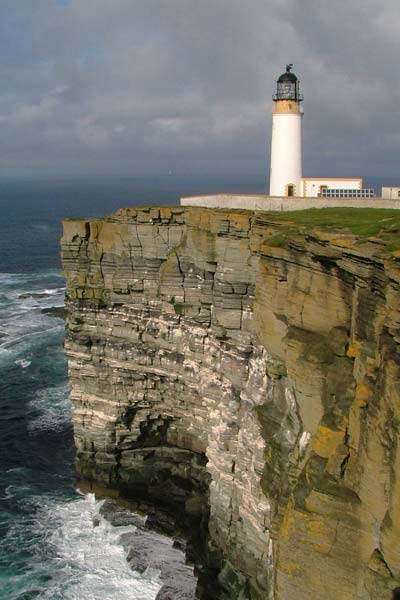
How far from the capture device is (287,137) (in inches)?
1597

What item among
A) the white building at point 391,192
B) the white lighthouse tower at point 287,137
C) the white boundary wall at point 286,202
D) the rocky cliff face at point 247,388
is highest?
the white lighthouse tower at point 287,137

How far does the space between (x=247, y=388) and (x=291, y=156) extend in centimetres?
2074

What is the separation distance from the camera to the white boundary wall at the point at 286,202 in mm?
31797

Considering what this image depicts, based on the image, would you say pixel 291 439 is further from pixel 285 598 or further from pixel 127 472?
pixel 127 472

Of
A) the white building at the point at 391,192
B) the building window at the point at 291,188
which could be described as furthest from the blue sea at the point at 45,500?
the white building at the point at 391,192

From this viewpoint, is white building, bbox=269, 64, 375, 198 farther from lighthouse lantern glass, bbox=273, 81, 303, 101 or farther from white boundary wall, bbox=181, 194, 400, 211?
white boundary wall, bbox=181, 194, 400, 211

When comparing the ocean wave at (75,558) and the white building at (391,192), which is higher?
the white building at (391,192)

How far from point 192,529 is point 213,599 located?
13.5 ft

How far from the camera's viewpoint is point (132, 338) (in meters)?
29.9

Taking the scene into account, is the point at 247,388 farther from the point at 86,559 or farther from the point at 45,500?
the point at 45,500

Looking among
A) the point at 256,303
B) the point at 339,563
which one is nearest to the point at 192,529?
the point at 256,303

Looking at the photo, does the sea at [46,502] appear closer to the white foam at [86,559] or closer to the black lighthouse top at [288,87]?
the white foam at [86,559]

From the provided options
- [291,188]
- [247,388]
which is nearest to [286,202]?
[291,188]

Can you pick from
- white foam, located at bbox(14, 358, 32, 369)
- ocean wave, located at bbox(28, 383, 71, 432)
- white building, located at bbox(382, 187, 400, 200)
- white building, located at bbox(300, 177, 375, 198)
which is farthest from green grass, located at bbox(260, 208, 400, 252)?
white foam, located at bbox(14, 358, 32, 369)
